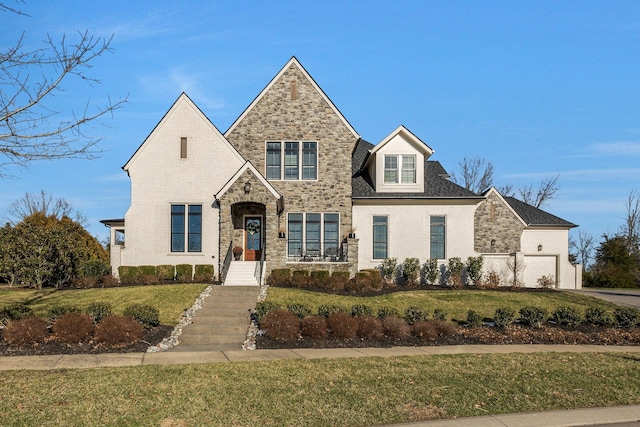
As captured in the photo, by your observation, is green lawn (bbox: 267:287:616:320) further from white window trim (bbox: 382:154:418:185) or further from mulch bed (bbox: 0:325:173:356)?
mulch bed (bbox: 0:325:173:356)

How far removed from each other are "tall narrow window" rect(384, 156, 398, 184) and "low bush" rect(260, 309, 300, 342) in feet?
49.8

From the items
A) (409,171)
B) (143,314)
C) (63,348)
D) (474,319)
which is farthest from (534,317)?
(409,171)

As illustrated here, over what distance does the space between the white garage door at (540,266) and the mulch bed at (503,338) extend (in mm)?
15885

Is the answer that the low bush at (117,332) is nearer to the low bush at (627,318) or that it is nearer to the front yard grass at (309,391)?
the front yard grass at (309,391)

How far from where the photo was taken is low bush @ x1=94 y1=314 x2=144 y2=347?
1320 cm

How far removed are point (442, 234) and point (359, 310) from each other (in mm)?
13099

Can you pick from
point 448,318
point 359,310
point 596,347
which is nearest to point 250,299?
point 359,310

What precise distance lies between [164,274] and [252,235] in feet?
15.3

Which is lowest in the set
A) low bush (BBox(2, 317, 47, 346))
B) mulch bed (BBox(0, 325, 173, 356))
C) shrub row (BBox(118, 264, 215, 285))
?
mulch bed (BBox(0, 325, 173, 356))

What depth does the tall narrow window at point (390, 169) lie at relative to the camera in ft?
94.7

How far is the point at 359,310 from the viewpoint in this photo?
16375 mm

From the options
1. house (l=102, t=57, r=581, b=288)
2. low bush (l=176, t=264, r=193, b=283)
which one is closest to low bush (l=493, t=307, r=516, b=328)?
house (l=102, t=57, r=581, b=288)

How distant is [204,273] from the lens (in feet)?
79.9

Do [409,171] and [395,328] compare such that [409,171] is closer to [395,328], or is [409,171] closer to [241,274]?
[241,274]
